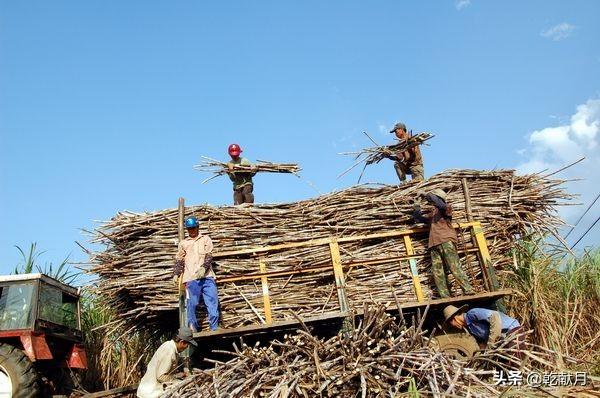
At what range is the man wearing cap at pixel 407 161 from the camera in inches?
285

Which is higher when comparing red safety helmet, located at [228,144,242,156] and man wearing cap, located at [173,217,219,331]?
red safety helmet, located at [228,144,242,156]

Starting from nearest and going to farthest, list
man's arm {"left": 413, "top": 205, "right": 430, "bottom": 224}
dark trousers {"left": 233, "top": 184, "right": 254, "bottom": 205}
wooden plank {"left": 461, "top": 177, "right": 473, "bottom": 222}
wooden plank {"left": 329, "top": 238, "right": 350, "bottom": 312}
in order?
wooden plank {"left": 329, "top": 238, "right": 350, "bottom": 312}
man's arm {"left": 413, "top": 205, "right": 430, "bottom": 224}
wooden plank {"left": 461, "top": 177, "right": 473, "bottom": 222}
dark trousers {"left": 233, "top": 184, "right": 254, "bottom": 205}

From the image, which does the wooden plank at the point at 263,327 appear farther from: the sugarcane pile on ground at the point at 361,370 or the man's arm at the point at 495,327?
the man's arm at the point at 495,327

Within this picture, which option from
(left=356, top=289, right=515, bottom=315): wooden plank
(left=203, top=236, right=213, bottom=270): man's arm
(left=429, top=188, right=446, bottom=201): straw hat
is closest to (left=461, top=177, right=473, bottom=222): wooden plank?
(left=429, top=188, right=446, bottom=201): straw hat

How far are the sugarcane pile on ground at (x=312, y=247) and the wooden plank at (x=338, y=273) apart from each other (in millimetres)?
120

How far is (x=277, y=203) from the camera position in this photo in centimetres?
652

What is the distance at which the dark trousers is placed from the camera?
721 cm

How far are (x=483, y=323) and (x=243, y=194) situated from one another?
3613 millimetres

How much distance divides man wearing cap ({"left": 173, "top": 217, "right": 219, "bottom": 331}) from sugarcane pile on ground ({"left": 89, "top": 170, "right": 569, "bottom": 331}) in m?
0.28

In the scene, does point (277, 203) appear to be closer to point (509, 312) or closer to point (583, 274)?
point (509, 312)

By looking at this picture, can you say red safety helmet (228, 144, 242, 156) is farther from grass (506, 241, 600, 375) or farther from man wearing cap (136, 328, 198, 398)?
grass (506, 241, 600, 375)

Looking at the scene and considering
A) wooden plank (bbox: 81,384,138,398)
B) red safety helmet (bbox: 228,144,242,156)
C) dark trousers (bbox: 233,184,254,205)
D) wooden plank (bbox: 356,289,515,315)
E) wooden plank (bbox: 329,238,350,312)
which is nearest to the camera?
wooden plank (bbox: 356,289,515,315)

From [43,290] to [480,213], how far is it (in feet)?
19.6

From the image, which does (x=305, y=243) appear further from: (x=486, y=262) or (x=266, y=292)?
(x=486, y=262)
